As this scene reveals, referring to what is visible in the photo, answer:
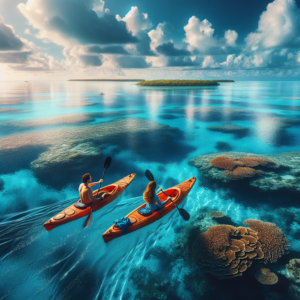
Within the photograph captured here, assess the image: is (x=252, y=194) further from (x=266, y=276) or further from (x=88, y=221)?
(x=88, y=221)

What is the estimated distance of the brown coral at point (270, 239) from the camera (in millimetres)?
7438

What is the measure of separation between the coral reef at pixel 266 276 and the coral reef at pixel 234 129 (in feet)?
60.9

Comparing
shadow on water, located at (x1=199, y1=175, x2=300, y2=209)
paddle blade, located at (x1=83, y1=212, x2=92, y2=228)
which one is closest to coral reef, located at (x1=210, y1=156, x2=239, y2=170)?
shadow on water, located at (x1=199, y1=175, x2=300, y2=209)

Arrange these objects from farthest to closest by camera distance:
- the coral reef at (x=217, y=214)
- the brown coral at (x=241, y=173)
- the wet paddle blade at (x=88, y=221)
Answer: the brown coral at (x=241, y=173)
the coral reef at (x=217, y=214)
the wet paddle blade at (x=88, y=221)

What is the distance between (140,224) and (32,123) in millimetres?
28380

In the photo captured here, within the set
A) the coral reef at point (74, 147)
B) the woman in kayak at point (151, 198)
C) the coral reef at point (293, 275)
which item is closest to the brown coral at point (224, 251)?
the coral reef at point (293, 275)

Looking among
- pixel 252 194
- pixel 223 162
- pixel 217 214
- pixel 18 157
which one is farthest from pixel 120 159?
pixel 252 194

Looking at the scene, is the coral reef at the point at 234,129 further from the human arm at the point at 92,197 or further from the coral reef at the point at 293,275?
the human arm at the point at 92,197

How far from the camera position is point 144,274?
7.09 metres

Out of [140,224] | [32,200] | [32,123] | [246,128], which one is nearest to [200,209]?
[140,224]

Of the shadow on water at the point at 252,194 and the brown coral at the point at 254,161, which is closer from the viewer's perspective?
the shadow on water at the point at 252,194

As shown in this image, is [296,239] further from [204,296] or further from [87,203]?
[87,203]

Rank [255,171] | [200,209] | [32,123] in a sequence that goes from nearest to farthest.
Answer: [200,209] → [255,171] → [32,123]

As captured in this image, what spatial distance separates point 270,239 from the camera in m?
8.12
